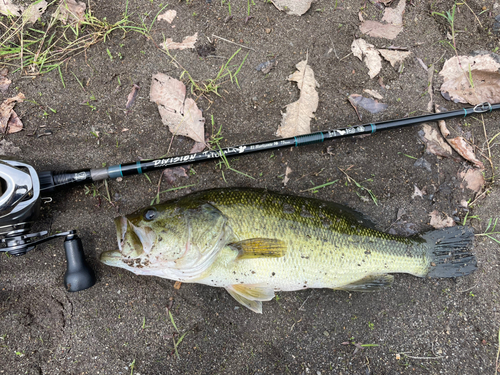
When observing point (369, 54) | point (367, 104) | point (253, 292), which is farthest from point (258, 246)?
point (369, 54)

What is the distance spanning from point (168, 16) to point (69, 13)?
94cm

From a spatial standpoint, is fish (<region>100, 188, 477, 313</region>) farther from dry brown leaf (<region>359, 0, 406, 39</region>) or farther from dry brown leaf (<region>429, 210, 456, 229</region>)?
dry brown leaf (<region>359, 0, 406, 39</region>)

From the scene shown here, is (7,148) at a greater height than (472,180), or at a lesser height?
greater

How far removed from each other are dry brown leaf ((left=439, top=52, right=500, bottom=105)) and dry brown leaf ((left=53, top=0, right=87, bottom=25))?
3591 mm

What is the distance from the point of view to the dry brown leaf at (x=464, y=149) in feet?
9.49

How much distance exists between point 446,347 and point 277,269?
188 cm

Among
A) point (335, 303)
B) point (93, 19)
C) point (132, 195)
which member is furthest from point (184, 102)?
point (335, 303)

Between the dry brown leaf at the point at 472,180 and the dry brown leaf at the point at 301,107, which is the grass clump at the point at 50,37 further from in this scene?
the dry brown leaf at the point at 472,180

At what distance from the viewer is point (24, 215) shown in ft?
7.48

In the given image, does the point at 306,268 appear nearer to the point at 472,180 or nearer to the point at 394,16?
the point at 472,180

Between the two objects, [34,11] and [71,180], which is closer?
[71,180]

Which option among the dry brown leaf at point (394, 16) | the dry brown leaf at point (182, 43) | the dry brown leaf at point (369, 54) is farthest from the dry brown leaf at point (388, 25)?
the dry brown leaf at point (182, 43)

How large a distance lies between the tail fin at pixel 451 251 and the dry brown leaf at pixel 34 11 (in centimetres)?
419

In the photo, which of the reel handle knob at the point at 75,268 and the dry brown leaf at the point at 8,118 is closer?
the reel handle knob at the point at 75,268
